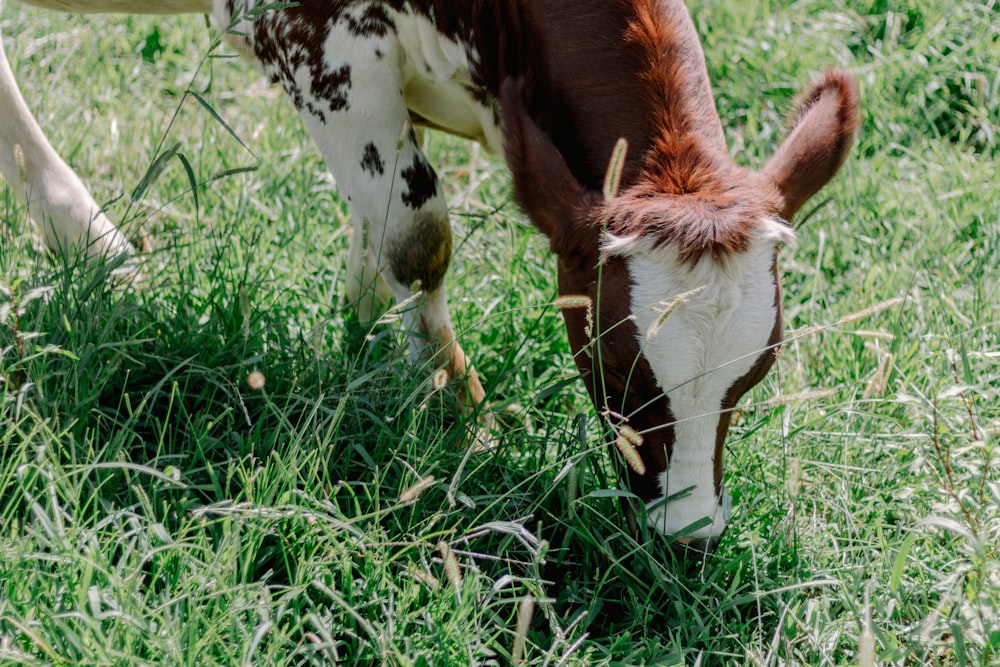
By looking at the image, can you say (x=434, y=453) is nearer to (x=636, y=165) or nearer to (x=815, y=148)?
(x=636, y=165)

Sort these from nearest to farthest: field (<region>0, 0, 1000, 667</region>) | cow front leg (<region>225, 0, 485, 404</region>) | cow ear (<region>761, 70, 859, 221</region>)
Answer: field (<region>0, 0, 1000, 667</region>) < cow ear (<region>761, 70, 859, 221</region>) < cow front leg (<region>225, 0, 485, 404</region>)

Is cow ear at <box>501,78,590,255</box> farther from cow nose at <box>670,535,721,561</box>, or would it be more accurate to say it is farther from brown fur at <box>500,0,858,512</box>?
cow nose at <box>670,535,721,561</box>

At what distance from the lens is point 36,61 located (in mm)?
5270

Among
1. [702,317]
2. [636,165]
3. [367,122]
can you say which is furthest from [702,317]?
[367,122]

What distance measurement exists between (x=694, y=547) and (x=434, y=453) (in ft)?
2.36

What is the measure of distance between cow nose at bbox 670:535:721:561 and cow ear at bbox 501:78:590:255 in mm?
782

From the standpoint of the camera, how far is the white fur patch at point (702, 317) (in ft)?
8.46

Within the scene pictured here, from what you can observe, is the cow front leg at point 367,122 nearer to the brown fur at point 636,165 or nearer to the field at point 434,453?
the field at point 434,453

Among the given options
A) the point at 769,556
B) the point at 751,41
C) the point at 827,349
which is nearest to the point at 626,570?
the point at 769,556

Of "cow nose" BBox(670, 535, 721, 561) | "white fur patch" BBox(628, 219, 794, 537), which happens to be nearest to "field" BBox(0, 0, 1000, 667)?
"cow nose" BBox(670, 535, 721, 561)

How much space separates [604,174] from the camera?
2.87 meters

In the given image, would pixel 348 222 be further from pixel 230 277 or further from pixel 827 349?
pixel 827 349

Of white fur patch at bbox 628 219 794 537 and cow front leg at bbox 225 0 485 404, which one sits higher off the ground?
cow front leg at bbox 225 0 485 404

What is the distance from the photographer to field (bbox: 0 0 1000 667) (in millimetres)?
2447
